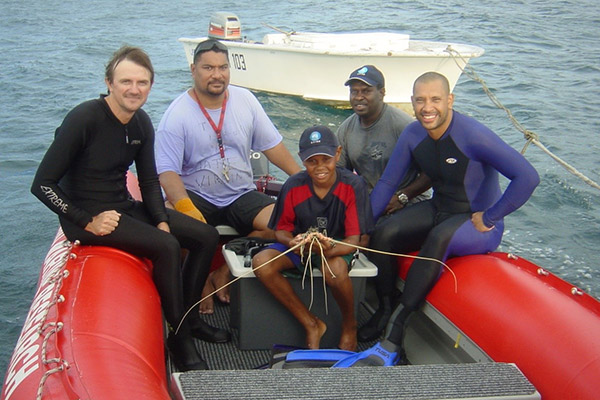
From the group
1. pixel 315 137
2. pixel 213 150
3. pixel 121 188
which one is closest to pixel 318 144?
pixel 315 137

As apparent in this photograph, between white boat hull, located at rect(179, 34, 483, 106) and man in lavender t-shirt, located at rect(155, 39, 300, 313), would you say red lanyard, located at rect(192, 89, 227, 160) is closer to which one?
man in lavender t-shirt, located at rect(155, 39, 300, 313)

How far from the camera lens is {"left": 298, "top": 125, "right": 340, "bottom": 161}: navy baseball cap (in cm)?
345

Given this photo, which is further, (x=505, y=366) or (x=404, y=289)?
(x=404, y=289)

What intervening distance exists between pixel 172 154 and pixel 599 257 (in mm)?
5056

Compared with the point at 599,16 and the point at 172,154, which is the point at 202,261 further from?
the point at 599,16

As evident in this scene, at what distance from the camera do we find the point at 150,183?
3572 millimetres

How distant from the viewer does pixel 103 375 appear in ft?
7.79

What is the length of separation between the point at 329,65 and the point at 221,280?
8985 mm

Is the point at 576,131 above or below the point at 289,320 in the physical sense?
below

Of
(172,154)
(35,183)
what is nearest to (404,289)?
(172,154)

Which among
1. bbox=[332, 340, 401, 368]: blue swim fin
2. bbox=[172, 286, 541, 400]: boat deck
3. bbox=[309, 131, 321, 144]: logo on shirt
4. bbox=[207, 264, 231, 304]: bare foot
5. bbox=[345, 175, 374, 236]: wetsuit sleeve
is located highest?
bbox=[309, 131, 321, 144]: logo on shirt

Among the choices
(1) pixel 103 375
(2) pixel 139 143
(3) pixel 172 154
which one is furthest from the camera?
(3) pixel 172 154

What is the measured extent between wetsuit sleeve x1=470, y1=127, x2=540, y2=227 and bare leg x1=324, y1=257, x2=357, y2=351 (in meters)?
0.77

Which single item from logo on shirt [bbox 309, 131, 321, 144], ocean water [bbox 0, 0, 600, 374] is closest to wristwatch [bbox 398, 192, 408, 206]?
logo on shirt [bbox 309, 131, 321, 144]
